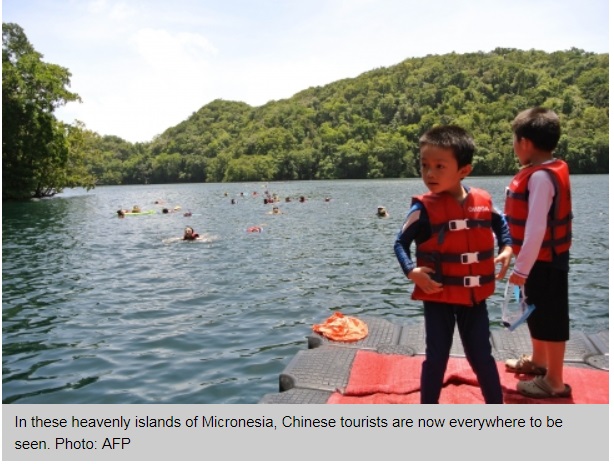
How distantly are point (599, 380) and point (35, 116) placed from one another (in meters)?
51.7

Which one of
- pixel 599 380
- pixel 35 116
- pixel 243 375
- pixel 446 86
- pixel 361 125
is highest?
pixel 446 86

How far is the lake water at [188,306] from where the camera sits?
6586 mm

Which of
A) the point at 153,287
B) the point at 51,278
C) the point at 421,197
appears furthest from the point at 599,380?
the point at 51,278

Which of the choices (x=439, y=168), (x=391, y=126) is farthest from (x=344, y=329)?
(x=391, y=126)

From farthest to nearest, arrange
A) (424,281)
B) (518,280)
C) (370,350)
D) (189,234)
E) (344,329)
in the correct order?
(189,234)
(344,329)
(370,350)
(518,280)
(424,281)

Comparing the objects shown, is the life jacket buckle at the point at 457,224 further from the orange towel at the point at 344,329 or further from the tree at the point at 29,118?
the tree at the point at 29,118

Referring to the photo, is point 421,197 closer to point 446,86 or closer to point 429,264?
point 429,264

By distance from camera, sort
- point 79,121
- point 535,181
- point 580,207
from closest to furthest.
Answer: point 535,181 → point 580,207 → point 79,121

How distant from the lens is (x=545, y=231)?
159 inches

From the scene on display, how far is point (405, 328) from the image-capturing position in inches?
263

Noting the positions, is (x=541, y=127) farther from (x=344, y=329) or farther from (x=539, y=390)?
(x=344, y=329)

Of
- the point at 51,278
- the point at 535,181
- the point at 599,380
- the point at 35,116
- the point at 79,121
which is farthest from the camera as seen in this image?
the point at 79,121

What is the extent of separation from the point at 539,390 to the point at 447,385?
2.47 feet

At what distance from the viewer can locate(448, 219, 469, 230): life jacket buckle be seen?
12.1ft
